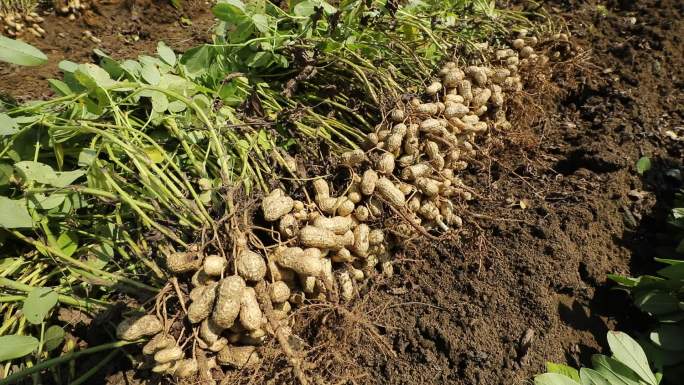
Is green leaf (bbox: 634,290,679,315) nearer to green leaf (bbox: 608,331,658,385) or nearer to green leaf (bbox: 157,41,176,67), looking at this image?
green leaf (bbox: 608,331,658,385)

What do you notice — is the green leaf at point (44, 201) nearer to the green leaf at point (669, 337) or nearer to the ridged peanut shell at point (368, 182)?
the ridged peanut shell at point (368, 182)

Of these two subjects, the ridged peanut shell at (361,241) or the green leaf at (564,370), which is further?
the ridged peanut shell at (361,241)

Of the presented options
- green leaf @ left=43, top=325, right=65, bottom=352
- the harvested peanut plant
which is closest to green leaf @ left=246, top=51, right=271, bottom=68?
the harvested peanut plant

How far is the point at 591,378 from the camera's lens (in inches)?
52.6

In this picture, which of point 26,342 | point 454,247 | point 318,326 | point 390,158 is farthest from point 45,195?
point 454,247

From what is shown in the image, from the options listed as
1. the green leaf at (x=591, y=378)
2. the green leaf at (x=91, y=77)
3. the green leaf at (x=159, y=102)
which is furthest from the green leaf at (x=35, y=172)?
the green leaf at (x=591, y=378)

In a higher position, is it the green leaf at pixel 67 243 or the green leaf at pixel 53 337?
the green leaf at pixel 67 243

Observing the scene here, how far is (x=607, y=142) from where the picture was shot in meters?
2.15

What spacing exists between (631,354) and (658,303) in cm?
28

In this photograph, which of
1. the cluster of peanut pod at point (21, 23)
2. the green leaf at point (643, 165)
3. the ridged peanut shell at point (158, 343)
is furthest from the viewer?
the cluster of peanut pod at point (21, 23)

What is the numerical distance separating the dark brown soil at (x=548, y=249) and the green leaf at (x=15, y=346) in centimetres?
100

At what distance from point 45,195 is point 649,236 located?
2.48m

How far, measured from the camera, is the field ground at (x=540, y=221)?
149 centimetres

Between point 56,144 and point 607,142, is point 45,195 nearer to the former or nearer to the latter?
point 56,144
